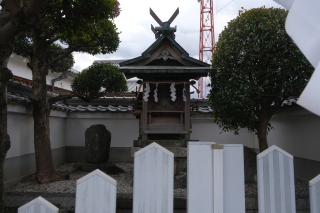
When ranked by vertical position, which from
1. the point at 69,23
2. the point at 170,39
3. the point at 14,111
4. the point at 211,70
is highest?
the point at 170,39

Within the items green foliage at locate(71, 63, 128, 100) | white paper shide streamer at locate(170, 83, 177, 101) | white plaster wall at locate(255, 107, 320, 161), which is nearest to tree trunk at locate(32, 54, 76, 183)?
green foliage at locate(71, 63, 128, 100)

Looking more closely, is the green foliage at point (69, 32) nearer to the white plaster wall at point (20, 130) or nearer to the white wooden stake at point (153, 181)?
the white plaster wall at point (20, 130)

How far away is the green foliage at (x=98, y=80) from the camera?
757 cm

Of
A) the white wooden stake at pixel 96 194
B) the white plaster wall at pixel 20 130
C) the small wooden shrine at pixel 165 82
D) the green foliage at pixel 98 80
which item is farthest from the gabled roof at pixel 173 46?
→ the white wooden stake at pixel 96 194

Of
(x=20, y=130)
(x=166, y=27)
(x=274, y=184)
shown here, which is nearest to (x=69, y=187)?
(x=20, y=130)

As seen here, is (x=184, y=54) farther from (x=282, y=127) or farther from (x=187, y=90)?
(x=282, y=127)

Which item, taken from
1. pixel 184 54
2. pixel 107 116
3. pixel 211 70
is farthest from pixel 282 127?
pixel 107 116

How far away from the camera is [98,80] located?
7555 mm

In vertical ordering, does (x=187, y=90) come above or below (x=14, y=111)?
above

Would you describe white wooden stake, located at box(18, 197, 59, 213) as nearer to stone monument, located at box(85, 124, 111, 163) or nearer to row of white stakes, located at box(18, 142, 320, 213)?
row of white stakes, located at box(18, 142, 320, 213)

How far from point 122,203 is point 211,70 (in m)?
3.52

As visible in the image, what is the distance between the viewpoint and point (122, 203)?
391 cm

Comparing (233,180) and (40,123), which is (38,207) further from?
(40,123)

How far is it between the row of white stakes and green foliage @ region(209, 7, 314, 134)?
3.43 meters
